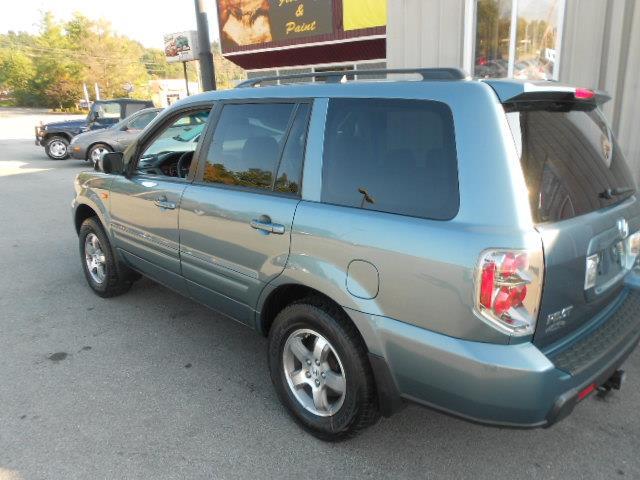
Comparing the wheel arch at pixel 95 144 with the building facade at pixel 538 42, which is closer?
the building facade at pixel 538 42

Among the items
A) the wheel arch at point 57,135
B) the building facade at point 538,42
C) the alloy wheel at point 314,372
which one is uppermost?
the building facade at point 538,42

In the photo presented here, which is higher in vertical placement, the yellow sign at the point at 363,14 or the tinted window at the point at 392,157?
the yellow sign at the point at 363,14

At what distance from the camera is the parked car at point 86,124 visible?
14.9 meters

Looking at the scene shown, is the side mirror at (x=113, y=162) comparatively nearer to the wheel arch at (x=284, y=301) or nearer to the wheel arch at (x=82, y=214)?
the wheel arch at (x=82, y=214)

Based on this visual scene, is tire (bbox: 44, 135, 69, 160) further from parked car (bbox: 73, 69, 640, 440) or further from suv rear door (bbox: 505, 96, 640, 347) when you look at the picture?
suv rear door (bbox: 505, 96, 640, 347)

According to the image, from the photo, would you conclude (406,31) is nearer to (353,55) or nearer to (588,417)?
(588,417)

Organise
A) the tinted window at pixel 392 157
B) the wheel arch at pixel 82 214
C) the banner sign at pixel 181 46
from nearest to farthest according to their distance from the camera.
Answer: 1. the tinted window at pixel 392 157
2. the wheel arch at pixel 82 214
3. the banner sign at pixel 181 46

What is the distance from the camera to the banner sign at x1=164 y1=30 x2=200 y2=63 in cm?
2533

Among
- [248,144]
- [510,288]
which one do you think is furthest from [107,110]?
[510,288]

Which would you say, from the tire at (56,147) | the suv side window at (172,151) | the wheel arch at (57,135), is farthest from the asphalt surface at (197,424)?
the wheel arch at (57,135)

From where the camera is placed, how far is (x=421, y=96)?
7.02ft

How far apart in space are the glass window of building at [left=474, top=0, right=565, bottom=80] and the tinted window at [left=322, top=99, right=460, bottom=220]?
16.2ft

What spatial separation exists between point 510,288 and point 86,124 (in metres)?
16.7

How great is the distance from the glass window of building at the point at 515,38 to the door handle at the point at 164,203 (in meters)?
5.20
